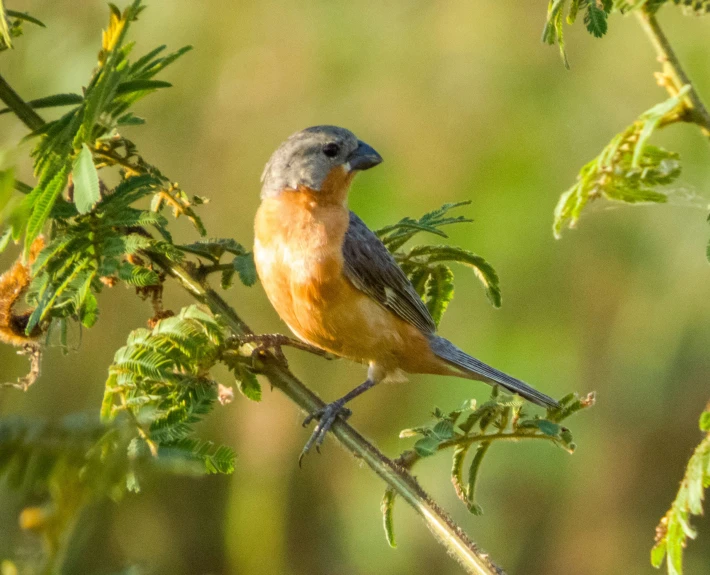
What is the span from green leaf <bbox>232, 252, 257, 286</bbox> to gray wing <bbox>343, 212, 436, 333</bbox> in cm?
99

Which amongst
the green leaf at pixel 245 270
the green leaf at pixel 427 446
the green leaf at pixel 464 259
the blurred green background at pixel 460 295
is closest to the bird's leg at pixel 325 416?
the green leaf at pixel 427 446

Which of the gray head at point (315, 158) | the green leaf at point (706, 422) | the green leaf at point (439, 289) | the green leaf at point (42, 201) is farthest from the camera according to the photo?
Answer: the gray head at point (315, 158)

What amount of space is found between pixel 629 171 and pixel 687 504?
2.24 ft

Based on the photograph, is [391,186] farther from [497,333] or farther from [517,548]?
[517,548]

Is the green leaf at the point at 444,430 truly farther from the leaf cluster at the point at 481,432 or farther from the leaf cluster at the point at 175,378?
the leaf cluster at the point at 175,378

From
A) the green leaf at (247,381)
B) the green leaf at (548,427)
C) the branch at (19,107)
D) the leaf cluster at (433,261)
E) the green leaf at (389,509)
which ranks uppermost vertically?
the branch at (19,107)

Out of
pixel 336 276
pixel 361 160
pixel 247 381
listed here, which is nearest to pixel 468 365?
pixel 336 276

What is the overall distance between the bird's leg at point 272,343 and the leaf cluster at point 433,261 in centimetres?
50

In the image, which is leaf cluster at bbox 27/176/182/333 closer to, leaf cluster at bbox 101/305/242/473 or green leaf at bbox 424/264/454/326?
leaf cluster at bbox 101/305/242/473

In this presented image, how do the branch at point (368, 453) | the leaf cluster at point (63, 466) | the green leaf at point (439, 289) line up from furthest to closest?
the green leaf at point (439, 289)
the branch at point (368, 453)
the leaf cluster at point (63, 466)

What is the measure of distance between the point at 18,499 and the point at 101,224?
51.0 inches

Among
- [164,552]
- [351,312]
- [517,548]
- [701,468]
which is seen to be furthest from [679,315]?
[701,468]

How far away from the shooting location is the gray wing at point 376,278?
366cm

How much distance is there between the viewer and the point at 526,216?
541cm
